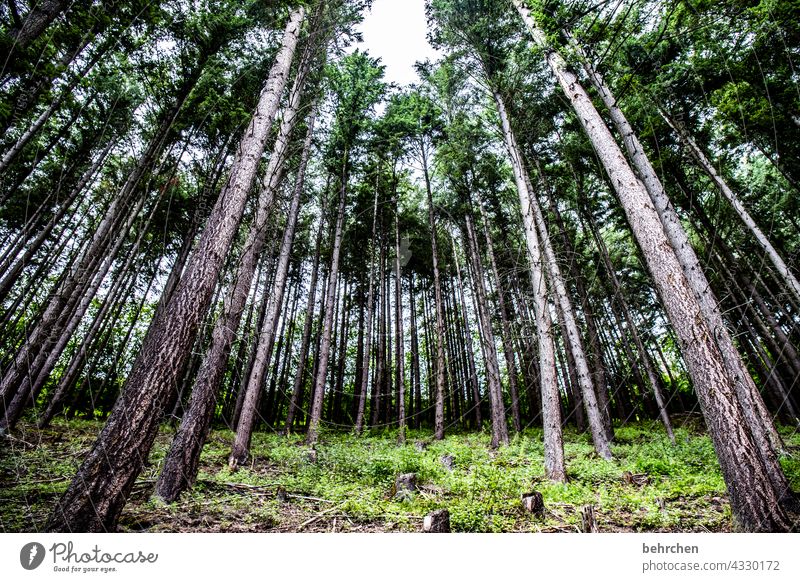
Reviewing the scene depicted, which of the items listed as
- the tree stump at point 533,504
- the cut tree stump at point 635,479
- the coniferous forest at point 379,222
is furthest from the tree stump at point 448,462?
the cut tree stump at point 635,479

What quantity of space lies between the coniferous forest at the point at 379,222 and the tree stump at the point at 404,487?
41 mm

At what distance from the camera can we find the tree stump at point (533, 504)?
12.2 feet

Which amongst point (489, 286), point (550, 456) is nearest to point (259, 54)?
point (550, 456)

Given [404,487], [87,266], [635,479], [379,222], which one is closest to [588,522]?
[404,487]

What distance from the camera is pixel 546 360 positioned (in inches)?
226

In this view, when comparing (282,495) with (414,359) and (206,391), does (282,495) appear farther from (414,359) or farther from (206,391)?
(414,359)

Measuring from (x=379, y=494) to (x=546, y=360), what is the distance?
3.65 meters

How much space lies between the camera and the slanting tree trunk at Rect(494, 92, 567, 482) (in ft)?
17.5

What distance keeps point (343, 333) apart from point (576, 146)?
1334 cm

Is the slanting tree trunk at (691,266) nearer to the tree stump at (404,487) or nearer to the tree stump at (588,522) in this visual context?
the tree stump at (588,522)

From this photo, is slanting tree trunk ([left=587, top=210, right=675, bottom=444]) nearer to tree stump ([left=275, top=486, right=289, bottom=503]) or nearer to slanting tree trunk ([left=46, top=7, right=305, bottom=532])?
tree stump ([left=275, top=486, right=289, bottom=503])

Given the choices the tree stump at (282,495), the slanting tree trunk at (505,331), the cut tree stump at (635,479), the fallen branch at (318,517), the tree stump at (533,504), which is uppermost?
the slanting tree trunk at (505,331)
